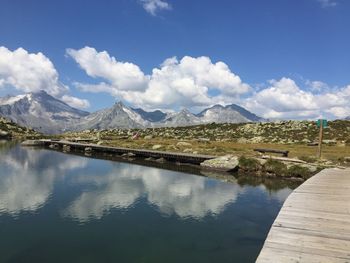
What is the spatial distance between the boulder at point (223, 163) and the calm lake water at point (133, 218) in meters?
6.05

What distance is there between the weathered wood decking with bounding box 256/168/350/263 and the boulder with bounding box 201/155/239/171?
2434 centimetres

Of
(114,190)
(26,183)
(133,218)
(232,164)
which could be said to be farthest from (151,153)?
(133,218)

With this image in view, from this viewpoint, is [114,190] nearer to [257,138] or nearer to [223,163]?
[223,163]

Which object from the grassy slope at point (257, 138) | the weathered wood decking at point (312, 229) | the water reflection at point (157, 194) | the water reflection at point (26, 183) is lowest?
the water reflection at point (26, 183)

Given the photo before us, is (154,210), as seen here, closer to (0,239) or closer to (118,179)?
(0,239)

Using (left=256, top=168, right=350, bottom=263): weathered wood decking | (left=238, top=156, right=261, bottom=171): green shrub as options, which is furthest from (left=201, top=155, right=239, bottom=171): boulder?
(left=256, top=168, right=350, bottom=263): weathered wood decking

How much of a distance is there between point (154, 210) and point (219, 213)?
18.1 feet

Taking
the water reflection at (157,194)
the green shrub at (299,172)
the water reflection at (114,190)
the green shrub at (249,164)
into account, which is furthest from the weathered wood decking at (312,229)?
the green shrub at (249,164)

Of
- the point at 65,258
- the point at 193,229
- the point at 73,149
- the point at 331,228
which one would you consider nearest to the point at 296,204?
the point at 331,228

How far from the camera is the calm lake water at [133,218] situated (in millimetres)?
19781

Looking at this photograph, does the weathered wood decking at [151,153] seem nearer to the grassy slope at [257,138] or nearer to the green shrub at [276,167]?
the grassy slope at [257,138]

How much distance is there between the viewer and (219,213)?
28.4 meters

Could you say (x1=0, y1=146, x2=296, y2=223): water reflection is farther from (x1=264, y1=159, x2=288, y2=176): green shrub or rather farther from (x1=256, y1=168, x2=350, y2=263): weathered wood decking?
(x1=256, y1=168, x2=350, y2=263): weathered wood decking

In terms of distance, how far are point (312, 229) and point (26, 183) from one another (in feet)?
109
